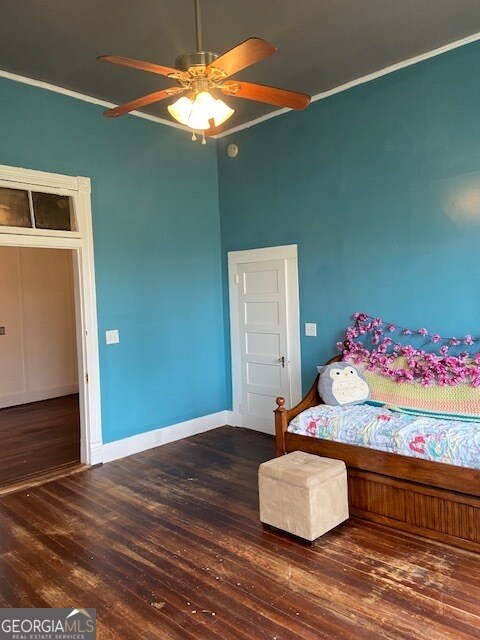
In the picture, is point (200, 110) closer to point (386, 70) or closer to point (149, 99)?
point (149, 99)

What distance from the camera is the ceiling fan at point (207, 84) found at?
7.06 feet

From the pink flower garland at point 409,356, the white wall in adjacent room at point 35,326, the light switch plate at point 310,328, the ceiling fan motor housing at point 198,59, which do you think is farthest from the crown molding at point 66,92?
the white wall in adjacent room at point 35,326

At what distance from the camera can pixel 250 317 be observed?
5246 millimetres

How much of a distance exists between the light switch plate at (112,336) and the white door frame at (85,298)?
12cm

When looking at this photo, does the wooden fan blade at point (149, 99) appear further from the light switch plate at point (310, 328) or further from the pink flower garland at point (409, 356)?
the light switch plate at point (310, 328)

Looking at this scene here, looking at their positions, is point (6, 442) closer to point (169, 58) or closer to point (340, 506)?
point (340, 506)

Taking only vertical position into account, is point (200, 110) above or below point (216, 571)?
above

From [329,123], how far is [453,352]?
2.33 meters

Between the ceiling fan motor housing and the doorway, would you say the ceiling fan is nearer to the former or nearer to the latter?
the ceiling fan motor housing

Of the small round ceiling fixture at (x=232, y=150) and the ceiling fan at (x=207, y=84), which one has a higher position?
the small round ceiling fixture at (x=232, y=150)

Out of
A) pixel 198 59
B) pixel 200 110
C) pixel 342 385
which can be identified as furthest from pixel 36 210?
pixel 342 385

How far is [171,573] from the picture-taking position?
2.61 meters

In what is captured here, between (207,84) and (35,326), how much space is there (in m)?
5.93

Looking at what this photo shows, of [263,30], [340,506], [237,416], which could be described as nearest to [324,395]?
[340,506]
